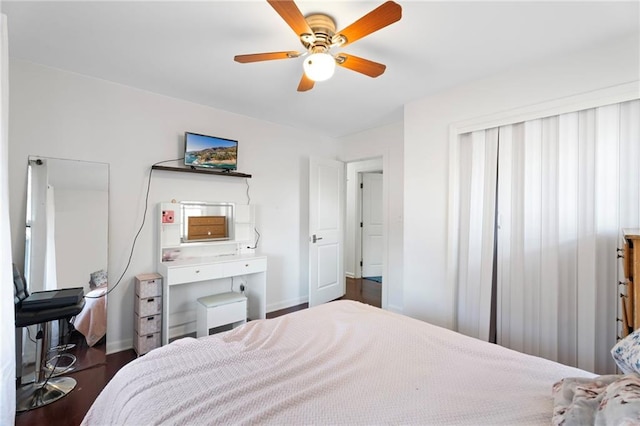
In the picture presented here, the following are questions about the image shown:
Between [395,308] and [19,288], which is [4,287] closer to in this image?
[19,288]

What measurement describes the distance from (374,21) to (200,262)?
97.3 inches

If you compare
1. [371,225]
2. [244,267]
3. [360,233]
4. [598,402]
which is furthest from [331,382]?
[371,225]

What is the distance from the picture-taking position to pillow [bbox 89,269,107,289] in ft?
8.12

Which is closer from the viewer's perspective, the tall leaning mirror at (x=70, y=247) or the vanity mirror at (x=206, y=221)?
the tall leaning mirror at (x=70, y=247)

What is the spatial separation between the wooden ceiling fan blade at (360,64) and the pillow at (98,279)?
2.64 m

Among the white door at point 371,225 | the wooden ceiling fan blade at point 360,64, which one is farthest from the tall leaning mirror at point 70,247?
the white door at point 371,225

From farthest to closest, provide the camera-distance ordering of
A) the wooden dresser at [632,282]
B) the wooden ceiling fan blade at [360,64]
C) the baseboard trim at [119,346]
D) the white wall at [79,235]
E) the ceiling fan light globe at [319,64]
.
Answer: the baseboard trim at [119,346] < the white wall at [79,235] < the wooden ceiling fan blade at [360,64] < the ceiling fan light globe at [319,64] < the wooden dresser at [632,282]

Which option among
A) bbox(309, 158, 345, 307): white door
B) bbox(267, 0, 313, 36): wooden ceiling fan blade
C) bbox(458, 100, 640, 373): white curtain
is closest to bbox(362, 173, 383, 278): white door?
bbox(309, 158, 345, 307): white door

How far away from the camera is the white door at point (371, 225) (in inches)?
228

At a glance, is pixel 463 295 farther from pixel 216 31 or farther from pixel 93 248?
pixel 93 248

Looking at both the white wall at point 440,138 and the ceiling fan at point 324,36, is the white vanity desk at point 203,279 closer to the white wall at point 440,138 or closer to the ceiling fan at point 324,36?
the white wall at point 440,138

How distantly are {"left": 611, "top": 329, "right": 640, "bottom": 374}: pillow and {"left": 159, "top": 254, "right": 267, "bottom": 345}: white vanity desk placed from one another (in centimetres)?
280

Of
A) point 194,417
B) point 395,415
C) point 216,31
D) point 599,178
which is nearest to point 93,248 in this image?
point 216,31

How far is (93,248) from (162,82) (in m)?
1.60
